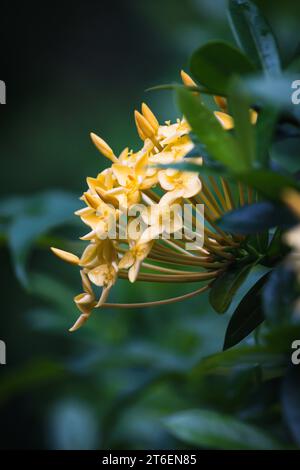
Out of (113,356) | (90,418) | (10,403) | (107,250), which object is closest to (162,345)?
(113,356)

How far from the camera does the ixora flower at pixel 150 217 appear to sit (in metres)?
0.53

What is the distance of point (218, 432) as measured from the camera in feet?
2.10

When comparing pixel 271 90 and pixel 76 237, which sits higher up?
pixel 76 237

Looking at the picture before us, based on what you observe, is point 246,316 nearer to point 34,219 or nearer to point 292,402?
point 292,402

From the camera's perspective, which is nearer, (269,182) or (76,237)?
(269,182)

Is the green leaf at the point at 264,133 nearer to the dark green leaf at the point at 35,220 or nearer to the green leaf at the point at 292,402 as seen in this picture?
the green leaf at the point at 292,402

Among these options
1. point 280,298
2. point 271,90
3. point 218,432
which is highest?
point 271,90

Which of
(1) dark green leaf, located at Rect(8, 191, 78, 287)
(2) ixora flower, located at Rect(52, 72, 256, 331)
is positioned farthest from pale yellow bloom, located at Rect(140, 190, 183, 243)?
(1) dark green leaf, located at Rect(8, 191, 78, 287)

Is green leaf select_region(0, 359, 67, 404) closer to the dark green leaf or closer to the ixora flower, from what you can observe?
the dark green leaf

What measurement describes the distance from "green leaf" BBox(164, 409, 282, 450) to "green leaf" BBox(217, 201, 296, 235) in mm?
223

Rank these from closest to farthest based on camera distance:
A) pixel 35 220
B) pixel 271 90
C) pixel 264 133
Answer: pixel 271 90 → pixel 264 133 → pixel 35 220

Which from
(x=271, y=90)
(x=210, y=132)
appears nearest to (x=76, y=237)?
(x=210, y=132)

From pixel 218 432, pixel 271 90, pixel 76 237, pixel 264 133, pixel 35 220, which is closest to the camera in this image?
pixel 271 90

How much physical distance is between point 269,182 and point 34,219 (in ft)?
2.26
